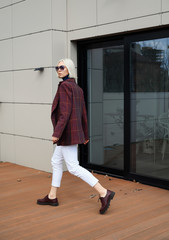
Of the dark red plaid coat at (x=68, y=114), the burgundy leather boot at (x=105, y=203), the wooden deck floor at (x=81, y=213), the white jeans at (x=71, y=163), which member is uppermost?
the dark red plaid coat at (x=68, y=114)

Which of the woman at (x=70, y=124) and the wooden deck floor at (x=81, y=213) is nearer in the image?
the wooden deck floor at (x=81, y=213)

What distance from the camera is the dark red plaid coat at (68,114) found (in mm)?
4605

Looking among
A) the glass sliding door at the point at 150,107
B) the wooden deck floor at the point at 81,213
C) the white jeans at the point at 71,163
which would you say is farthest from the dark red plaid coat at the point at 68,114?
the glass sliding door at the point at 150,107

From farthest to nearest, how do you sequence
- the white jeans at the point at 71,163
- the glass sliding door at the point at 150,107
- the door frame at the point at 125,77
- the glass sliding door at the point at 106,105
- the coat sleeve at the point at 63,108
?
1. the glass sliding door at the point at 106,105
2. the door frame at the point at 125,77
3. the glass sliding door at the point at 150,107
4. the white jeans at the point at 71,163
5. the coat sleeve at the point at 63,108

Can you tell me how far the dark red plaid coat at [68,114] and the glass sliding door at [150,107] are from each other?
160cm

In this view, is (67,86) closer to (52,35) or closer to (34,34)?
(52,35)

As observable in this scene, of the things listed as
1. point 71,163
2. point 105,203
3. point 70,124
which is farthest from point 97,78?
point 105,203

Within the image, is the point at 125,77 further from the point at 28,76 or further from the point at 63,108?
the point at 28,76

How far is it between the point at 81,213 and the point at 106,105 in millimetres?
2645

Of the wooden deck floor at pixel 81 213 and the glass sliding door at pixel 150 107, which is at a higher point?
the glass sliding door at pixel 150 107

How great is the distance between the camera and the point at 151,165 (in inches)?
238

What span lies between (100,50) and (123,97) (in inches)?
43.0

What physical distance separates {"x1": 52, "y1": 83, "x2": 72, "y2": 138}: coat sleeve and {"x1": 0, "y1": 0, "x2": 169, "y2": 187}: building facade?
1.84 metres

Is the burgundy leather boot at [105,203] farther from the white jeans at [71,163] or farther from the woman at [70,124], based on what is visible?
the white jeans at [71,163]
